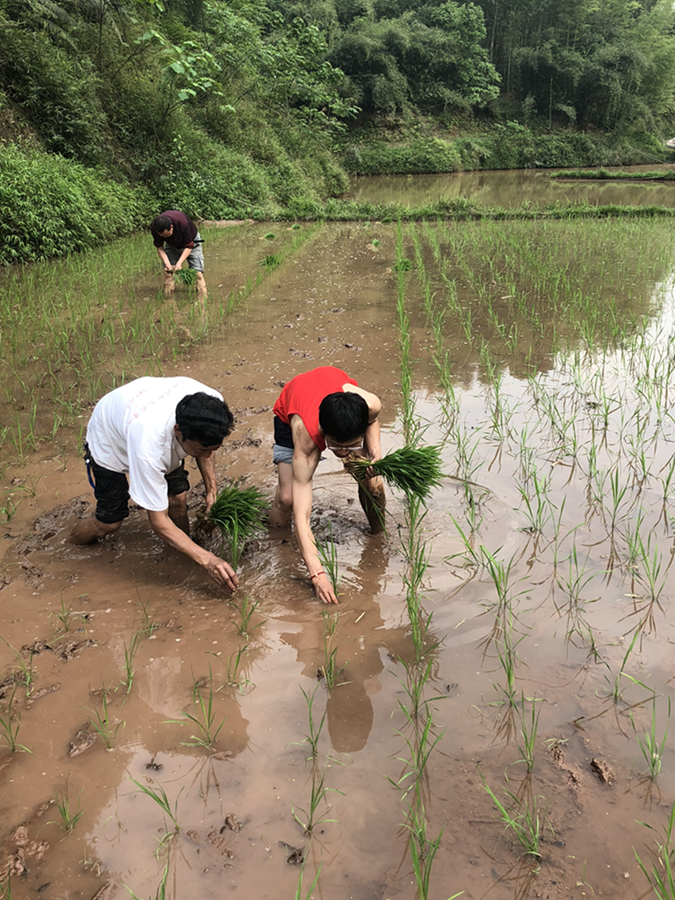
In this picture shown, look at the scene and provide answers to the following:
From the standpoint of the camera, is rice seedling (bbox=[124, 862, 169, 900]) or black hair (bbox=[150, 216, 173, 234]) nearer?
rice seedling (bbox=[124, 862, 169, 900])

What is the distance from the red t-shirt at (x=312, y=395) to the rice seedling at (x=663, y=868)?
A: 4.75 feet

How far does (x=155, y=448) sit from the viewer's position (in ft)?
6.75

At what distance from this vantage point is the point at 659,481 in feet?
9.41

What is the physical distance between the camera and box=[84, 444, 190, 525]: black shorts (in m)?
2.39

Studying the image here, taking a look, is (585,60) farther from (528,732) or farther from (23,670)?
(23,670)

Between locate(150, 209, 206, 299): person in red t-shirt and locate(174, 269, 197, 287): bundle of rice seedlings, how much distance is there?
0.17 feet

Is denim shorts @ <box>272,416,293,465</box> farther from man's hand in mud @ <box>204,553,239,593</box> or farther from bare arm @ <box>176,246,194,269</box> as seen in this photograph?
bare arm @ <box>176,246,194,269</box>

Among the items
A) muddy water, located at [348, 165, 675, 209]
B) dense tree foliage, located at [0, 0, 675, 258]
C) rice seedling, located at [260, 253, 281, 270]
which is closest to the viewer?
rice seedling, located at [260, 253, 281, 270]

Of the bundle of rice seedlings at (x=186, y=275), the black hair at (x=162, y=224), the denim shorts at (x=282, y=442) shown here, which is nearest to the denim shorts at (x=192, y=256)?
the bundle of rice seedlings at (x=186, y=275)

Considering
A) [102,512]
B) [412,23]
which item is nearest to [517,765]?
[102,512]

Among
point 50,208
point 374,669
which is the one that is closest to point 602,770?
point 374,669

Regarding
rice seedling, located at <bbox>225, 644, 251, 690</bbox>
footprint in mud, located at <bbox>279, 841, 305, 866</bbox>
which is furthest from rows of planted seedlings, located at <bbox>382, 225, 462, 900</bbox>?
rice seedling, located at <bbox>225, 644, 251, 690</bbox>

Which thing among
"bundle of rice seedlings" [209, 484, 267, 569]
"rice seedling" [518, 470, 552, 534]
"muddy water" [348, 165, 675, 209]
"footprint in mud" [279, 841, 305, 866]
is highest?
"bundle of rice seedlings" [209, 484, 267, 569]

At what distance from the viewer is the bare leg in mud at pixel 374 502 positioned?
2.52 m
